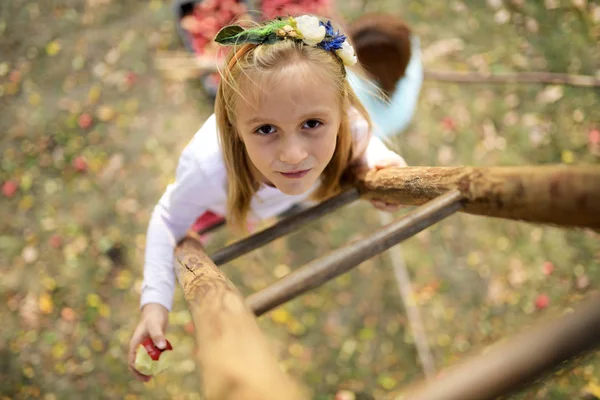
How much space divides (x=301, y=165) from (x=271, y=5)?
1334 mm

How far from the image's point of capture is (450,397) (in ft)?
1.42

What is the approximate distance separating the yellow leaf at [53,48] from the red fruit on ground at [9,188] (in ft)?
2.07

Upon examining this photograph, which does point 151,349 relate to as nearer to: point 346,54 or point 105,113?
point 346,54

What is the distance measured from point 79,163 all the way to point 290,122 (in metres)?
1.49

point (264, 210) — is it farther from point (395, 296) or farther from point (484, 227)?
point (484, 227)

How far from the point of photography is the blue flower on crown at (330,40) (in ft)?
2.94

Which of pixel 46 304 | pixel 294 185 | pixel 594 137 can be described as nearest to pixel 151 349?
pixel 294 185

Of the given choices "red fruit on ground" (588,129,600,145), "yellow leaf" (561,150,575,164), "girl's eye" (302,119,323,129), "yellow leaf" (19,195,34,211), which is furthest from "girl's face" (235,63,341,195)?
"red fruit on ground" (588,129,600,145)

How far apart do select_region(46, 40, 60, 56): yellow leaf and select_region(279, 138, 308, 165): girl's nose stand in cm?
178

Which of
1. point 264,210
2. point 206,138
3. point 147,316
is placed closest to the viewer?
point 147,316

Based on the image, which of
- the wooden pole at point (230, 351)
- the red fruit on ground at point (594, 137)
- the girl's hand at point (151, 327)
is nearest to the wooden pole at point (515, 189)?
the wooden pole at point (230, 351)

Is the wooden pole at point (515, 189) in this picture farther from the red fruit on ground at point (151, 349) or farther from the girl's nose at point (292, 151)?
the red fruit on ground at point (151, 349)

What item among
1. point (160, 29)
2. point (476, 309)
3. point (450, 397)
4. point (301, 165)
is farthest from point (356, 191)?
point (160, 29)

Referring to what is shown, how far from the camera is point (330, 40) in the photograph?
90cm
